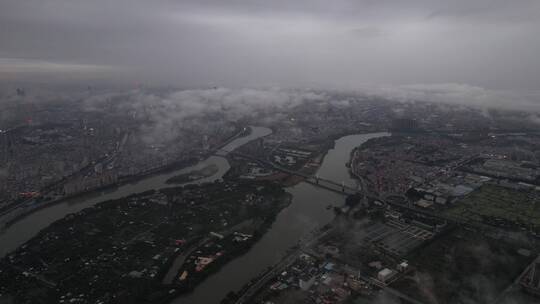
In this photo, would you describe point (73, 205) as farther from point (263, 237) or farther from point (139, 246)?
point (263, 237)

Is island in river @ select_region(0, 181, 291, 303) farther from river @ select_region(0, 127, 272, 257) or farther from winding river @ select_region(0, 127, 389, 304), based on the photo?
river @ select_region(0, 127, 272, 257)

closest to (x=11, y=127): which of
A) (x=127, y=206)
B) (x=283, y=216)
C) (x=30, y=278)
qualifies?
(x=127, y=206)

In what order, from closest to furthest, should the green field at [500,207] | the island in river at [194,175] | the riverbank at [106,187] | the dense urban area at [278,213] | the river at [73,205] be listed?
the dense urban area at [278,213] < the river at [73,205] < the green field at [500,207] < the riverbank at [106,187] < the island in river at [194,175]

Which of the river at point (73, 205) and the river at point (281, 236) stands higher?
the river at point (281, 236)

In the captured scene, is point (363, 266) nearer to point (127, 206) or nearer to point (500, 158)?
point (127, 206)

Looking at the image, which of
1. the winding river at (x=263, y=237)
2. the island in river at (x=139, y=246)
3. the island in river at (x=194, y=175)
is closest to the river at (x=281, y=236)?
the winding river at (x=263, y=237)

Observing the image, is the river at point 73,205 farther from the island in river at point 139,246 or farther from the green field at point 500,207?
the green field at point 500,207

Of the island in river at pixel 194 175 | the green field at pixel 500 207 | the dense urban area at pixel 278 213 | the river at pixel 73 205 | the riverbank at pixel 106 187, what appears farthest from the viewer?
the island in river at pixel 194 175

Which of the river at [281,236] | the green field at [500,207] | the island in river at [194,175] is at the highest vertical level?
the green field at [500,207]
